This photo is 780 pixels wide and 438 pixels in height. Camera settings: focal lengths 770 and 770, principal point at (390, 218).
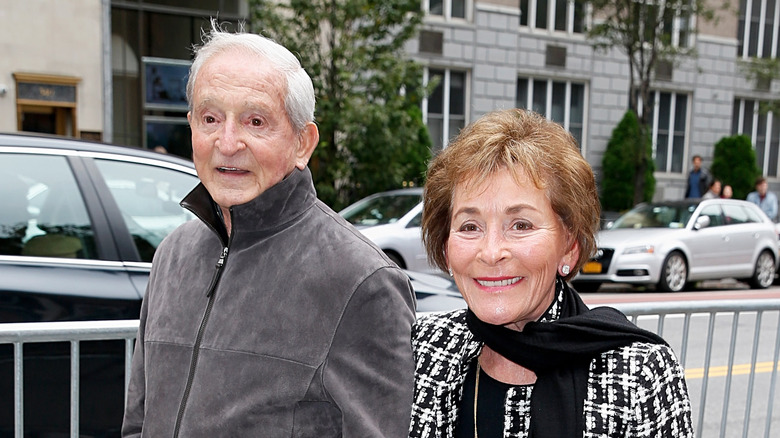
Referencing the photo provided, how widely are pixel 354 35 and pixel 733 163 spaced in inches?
674

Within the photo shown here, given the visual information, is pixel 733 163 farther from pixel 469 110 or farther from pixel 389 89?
pixel 389 89

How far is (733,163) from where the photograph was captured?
26.2 meters

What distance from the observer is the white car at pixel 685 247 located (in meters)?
12.1

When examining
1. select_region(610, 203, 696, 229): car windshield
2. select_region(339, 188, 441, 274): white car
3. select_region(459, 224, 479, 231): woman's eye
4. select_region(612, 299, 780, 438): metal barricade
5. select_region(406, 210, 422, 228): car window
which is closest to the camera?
select_region(459, 224, 479, 231): woman's eye

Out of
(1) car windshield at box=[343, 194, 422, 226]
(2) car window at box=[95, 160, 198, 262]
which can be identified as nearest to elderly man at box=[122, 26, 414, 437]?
(2) car window at box=[95, 160, 198, 262]

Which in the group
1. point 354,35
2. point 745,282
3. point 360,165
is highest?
point 354,35

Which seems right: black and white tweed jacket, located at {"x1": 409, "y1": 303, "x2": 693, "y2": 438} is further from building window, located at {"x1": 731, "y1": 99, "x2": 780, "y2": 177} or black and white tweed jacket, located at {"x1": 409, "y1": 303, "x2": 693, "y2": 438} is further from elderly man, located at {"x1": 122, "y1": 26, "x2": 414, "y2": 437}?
building window, located at {"x1": 731, "y1": 99, "x2": 780, "y2": 177}

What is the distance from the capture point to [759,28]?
2814cm

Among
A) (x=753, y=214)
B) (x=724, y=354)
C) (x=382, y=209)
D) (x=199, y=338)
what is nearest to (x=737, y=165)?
(x=753, y=214)

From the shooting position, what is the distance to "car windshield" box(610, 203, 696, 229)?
1311 cm

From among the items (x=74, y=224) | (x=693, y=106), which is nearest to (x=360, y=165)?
(x=74, y=224)

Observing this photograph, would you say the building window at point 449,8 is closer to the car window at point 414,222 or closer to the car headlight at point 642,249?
the car headlight at point 642,249

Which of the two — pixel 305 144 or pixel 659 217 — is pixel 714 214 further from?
pixel 305 144

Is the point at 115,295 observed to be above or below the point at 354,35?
below
